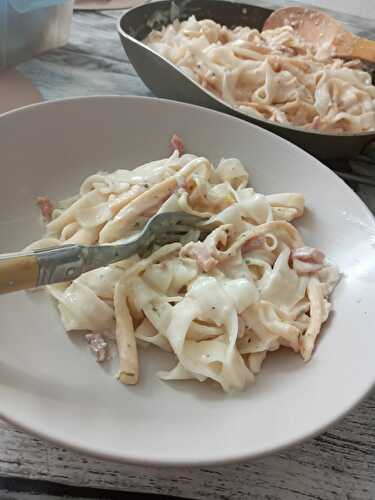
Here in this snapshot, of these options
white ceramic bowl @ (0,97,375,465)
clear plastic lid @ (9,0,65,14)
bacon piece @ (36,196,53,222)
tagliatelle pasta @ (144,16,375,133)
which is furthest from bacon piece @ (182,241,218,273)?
clear plastic lid @ (9,0,65,14)

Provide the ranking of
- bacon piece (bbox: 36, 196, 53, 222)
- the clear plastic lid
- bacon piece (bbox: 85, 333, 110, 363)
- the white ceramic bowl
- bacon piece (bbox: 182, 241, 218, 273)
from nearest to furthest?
1. the white ceramic bowl
2. bacon piece (bbox: 85, 333, 110, 363)
3. bacon piece (bbox: 182, 241, 218, 273)
4. bacon piece (bbox: 36, 196, 53, 222)
5. the clear plastic lid

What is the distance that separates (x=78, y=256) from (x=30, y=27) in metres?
0.99

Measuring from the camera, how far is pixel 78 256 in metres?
0.81

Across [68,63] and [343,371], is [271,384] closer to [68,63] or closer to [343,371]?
[343,371]

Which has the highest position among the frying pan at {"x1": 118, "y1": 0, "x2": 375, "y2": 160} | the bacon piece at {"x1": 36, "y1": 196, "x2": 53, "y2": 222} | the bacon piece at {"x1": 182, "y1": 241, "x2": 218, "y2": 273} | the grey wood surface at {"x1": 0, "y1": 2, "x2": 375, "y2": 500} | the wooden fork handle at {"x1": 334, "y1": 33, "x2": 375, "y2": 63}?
the wooden fork handle at {"x1": 334, "y1": 33, "x2": 375, "y2": 63}

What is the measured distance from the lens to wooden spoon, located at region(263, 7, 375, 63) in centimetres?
167

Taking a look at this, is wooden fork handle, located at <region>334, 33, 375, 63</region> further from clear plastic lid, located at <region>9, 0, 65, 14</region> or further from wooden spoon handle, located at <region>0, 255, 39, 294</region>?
wooden spoon handle, located at <region>0, 255, 39, 294</region>

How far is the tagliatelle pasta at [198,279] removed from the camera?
2.83 ft

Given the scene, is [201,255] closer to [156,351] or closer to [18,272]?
[156,351]

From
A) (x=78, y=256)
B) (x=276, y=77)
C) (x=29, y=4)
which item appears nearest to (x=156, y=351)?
(x=78, y=256)

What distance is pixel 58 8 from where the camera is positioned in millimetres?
1595

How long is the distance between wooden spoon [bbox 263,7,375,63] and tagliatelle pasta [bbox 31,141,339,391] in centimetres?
75

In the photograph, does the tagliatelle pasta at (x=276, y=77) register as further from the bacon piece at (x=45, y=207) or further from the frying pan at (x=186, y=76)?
the bacon piece at (x=45, y=207)

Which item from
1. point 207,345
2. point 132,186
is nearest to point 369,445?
point 207,345
